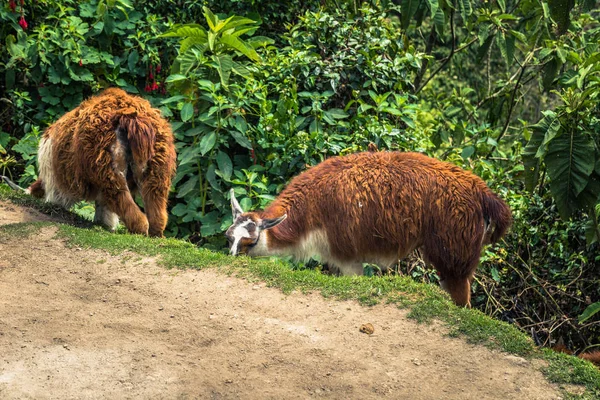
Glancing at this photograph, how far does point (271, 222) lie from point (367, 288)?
160 centimetres

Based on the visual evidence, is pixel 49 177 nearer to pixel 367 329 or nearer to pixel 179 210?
pixel 179 210

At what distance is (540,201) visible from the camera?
32.3ft

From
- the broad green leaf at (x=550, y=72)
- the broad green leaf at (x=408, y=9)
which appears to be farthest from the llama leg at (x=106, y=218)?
the broad green leaf at (x=550, y=72)

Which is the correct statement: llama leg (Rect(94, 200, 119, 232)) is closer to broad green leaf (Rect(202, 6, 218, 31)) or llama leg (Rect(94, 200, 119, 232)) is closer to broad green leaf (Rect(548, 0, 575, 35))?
broad green leaf (Rect(202, 6, 218, 31))

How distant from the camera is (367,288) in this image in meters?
6.90

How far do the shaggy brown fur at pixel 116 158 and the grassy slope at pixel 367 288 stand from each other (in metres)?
0.38

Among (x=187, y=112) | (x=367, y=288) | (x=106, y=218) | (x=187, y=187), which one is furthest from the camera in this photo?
(x=187, y=187)

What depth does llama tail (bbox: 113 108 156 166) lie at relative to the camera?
26.4 ft

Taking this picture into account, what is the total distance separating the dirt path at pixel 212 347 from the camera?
558 centimetres

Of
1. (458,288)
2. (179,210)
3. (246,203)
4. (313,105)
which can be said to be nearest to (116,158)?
(246,203)

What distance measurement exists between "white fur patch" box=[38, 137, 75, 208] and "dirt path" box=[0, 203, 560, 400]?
174 cm

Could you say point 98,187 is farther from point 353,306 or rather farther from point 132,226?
point 353,306

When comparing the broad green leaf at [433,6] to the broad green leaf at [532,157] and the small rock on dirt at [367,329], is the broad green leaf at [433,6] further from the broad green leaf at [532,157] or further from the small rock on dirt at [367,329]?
the small rock on dirt at [367,329]

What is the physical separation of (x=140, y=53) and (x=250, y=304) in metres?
5.61
